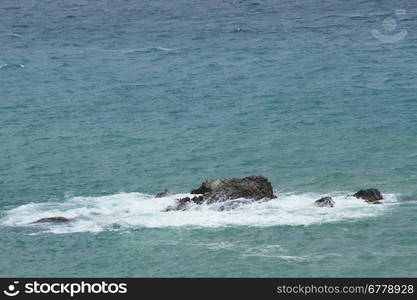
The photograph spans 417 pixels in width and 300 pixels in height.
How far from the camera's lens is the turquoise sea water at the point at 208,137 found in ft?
289

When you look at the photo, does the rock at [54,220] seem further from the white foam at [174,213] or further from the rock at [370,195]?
the rock at [370,195]

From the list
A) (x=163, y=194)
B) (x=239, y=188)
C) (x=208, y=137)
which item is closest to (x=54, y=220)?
(x=163, y=194)

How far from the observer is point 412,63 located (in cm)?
14725

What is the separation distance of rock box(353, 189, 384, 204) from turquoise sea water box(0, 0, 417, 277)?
3.42 ft

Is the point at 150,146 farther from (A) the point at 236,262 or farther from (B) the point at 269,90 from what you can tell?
(A) the point at 236,262

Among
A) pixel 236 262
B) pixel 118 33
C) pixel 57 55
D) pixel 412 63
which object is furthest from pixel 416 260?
pixel 118 33

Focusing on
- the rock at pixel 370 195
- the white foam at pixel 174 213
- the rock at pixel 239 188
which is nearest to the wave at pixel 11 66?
the white foam at pixel 174 213

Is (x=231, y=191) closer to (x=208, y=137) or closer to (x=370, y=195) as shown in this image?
(x=370, y=195)

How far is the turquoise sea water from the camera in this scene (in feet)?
289

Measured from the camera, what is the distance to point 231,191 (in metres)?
97.7

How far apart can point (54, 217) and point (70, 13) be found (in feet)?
350

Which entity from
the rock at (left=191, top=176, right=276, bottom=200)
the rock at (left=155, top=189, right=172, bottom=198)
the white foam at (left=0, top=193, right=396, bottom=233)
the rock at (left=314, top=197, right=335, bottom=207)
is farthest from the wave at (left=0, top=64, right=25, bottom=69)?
the rock at (left=314, top=197, right=335, bottom=207)

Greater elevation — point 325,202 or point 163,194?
point 163,194

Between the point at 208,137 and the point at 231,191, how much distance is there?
22308 millimetres
